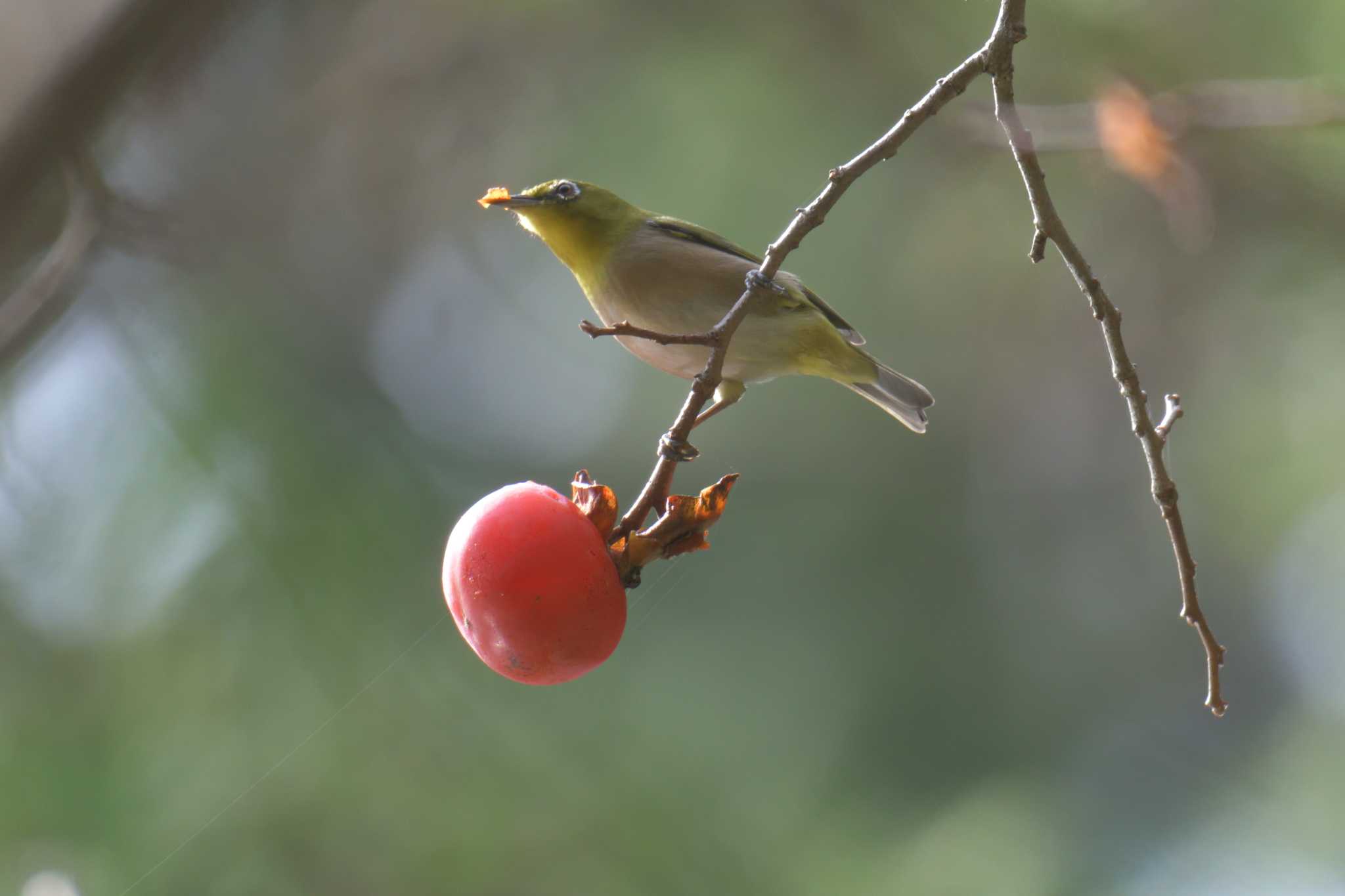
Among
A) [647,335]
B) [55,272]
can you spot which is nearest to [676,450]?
[647,335]

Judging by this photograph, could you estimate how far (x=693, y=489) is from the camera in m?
4.61

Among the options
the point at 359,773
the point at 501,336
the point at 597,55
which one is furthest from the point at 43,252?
the point at 597,55

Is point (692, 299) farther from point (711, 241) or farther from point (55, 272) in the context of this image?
point (55, 272)

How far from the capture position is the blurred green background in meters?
3.53

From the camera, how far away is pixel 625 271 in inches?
A: 103

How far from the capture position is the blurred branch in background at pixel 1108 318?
60.7 inches

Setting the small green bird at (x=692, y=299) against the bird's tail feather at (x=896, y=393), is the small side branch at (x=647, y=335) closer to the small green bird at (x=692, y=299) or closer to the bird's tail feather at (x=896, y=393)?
the small green bird at (x=692, y=299)

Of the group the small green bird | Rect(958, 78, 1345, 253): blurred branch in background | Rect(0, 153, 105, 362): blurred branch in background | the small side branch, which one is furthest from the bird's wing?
Rect(0, 153, 105, 362): blurred branch in background

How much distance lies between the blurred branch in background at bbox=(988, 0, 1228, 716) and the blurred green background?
4.94 feet

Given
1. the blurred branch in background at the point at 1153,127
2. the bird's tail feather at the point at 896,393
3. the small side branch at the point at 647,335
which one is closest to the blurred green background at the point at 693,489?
the blurred branch in background at the point at 1153,127

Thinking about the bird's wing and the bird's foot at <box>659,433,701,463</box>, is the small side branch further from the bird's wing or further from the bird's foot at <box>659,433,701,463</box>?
the bird's wing

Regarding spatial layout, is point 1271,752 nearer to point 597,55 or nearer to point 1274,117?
point 1274,117

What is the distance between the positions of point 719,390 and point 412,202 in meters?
3.29

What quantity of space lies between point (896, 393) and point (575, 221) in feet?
2.89
